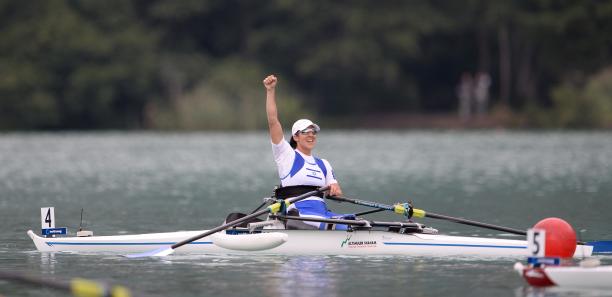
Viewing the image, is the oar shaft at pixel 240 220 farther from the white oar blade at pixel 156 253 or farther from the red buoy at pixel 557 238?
the red buoy at pixel 557 238

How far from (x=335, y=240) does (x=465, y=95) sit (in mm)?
61228

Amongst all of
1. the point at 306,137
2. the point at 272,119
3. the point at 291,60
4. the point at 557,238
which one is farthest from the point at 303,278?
the point at 291,60

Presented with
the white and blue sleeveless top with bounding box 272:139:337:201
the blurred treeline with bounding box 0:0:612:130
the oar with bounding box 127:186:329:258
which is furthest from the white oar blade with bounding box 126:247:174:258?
the blurred treeline with bounding box 0:0:612:130

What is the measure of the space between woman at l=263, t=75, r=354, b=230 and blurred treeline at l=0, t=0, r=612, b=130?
54.8 meters

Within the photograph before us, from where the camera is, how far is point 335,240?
56.7 feet

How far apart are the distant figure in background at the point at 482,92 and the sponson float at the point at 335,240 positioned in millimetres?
60629

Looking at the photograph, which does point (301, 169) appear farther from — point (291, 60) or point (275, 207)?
point (291, 60)

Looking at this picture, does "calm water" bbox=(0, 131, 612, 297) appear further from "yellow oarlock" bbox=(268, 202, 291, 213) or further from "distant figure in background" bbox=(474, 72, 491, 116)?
"distant figure in background" bbox=(474, 72, 491, 116)

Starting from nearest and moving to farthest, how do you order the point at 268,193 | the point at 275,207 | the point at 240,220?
the point at 275,207, the point at 240,220, the point at 268,193

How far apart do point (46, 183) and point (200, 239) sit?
16.8m

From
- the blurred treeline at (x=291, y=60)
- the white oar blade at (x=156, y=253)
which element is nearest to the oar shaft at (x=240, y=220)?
the white oar blade at (x=156, y=253)

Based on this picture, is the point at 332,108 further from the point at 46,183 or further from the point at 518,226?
the point at 518,226

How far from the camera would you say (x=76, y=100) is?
77875 mm

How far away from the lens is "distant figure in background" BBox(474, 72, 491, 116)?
7781cm
